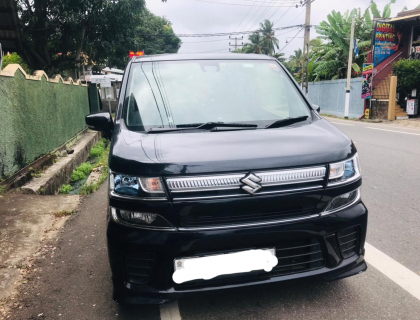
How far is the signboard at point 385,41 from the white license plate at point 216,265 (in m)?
22.0

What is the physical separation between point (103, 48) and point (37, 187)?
15.1m

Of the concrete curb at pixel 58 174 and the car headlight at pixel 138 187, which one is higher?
the car headlight at pixel 138 187

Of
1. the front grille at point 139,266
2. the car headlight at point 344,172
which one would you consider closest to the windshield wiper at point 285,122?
the car headlight at point 344,172

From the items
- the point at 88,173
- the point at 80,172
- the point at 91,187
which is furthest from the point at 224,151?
the point at 88,173

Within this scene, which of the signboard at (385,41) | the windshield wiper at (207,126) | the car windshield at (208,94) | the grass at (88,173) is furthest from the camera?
the signboard at (385,41)

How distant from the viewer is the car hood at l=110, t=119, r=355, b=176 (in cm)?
216

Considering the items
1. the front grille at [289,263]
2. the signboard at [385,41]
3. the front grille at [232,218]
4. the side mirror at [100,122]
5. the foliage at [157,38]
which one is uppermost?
the foliage at [157,38]

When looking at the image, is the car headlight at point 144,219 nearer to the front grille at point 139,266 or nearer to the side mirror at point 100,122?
the front grille at point 139,266

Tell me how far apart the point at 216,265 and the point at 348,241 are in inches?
34.4

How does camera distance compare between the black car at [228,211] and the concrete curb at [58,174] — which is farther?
the concrete curb at [58,174]

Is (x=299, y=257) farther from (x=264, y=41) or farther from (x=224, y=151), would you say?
(x=264, y=41)

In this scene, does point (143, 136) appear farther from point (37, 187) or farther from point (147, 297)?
point (37, 187)

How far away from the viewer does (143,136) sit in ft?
8.47

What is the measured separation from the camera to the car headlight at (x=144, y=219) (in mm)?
2152
